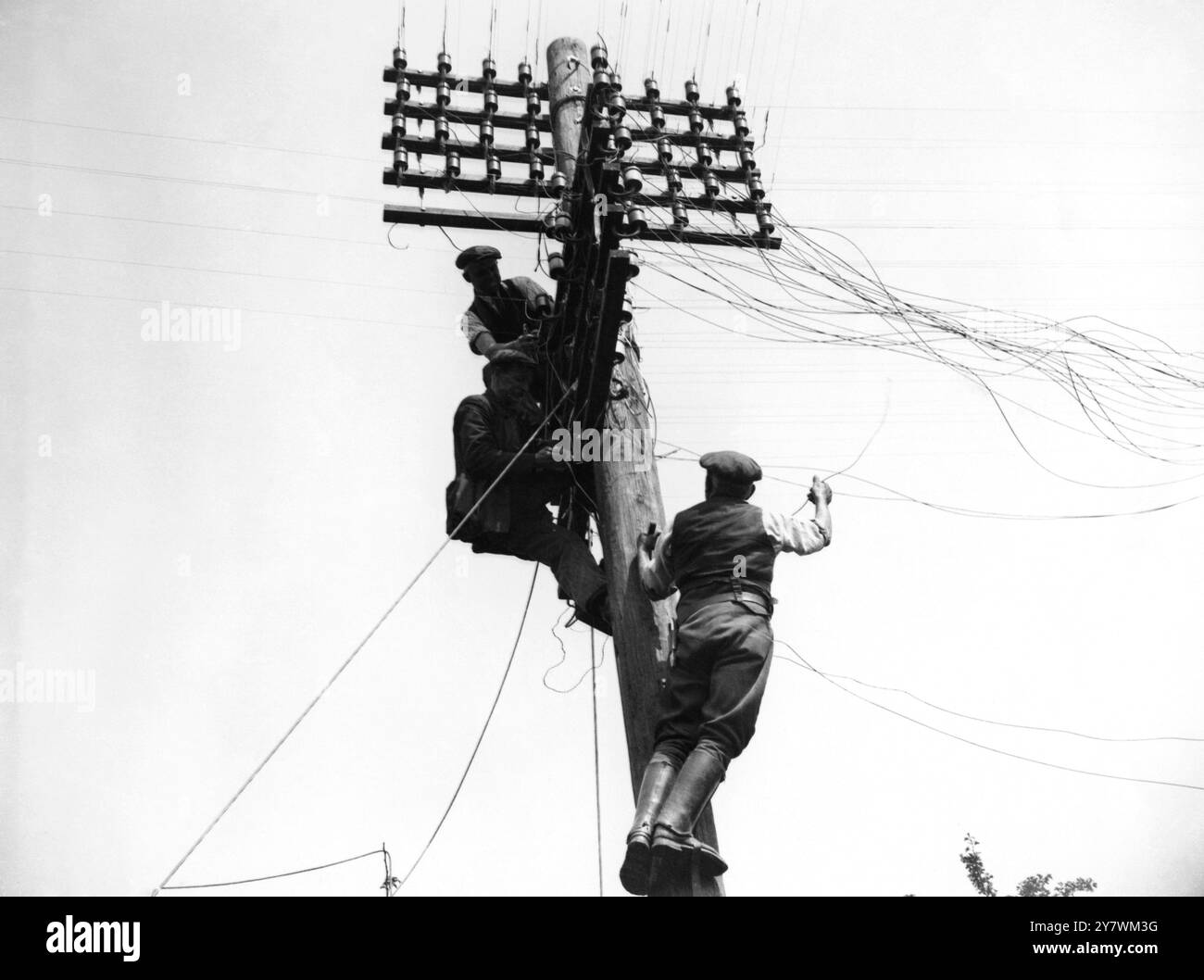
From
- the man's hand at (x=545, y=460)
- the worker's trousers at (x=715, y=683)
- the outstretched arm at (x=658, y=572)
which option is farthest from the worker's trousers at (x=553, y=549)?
the worker's trousers at (x=715, y=683)

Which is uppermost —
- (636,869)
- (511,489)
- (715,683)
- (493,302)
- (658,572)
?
(493,302)

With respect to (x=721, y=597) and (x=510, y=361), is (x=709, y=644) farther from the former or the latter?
(x=510, y=361)

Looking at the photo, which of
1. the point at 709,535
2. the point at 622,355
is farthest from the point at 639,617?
the point at 622,355

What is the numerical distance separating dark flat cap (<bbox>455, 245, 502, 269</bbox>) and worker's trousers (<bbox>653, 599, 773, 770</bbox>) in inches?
125

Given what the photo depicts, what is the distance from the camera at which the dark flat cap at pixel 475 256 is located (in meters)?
7.15

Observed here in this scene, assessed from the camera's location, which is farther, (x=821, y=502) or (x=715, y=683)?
(x=821, y=502)

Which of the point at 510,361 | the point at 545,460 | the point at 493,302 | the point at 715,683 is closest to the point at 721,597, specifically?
the point at 715,683

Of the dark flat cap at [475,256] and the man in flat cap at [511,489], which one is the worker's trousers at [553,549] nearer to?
the man in flat cap at [511,489]

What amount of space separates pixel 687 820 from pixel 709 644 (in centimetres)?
80

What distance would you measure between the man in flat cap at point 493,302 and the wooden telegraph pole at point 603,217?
192mm

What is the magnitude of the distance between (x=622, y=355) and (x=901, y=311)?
2.13 m

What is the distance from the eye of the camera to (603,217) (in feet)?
17.5

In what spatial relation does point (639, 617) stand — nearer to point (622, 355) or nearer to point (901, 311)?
point (622, 355)

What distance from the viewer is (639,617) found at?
5.21 meters
